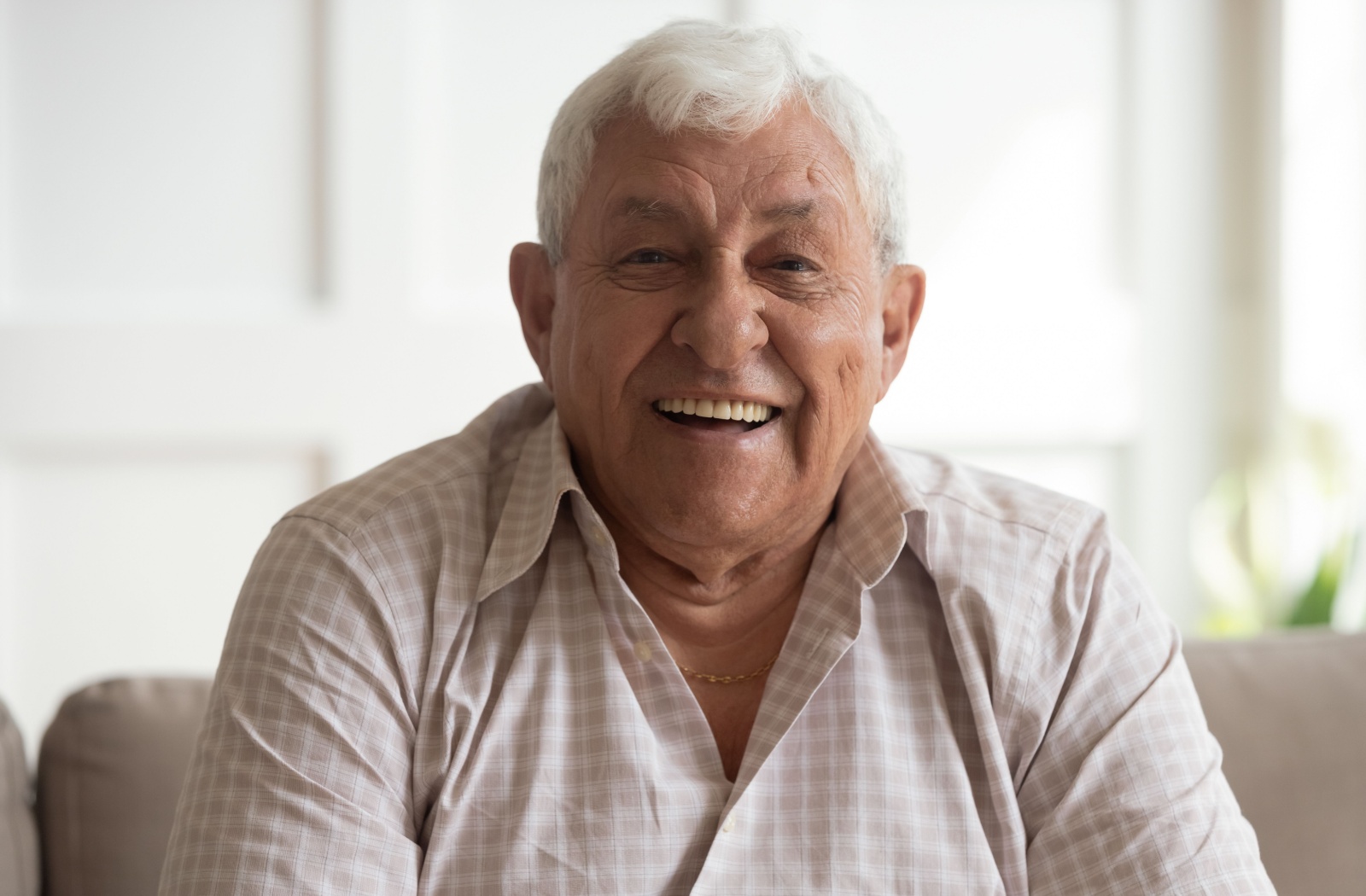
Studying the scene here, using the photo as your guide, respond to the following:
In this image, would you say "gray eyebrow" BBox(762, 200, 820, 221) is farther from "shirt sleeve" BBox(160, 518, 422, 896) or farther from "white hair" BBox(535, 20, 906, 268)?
"shirt sleeve" BBox(160, 518, 422, 896)

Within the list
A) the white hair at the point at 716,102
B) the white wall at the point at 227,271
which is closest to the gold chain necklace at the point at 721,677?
the white hair at the point at 716,102

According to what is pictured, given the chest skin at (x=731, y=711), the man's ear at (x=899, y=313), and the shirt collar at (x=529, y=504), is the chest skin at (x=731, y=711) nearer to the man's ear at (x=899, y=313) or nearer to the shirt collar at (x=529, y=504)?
the shirt collar at (x=529, y=504)

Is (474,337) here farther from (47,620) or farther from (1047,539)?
(1047,539)

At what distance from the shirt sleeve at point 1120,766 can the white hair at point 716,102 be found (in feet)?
1.39

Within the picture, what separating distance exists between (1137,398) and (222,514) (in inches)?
77.9

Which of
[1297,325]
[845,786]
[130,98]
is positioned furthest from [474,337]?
[1297,325]

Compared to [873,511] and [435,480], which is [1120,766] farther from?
[435,480]

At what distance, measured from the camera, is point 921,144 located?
2.71m

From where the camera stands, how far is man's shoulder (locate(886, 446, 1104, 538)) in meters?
1.31

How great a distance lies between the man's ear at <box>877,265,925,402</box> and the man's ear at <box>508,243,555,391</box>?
0.36 metres

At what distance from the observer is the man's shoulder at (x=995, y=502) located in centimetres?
131

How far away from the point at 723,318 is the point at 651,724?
1.28 ft

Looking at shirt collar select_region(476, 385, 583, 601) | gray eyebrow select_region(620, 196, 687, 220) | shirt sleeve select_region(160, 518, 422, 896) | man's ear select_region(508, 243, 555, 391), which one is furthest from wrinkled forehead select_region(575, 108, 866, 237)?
shirt sleeve select_region(160, 518, 422, 896)

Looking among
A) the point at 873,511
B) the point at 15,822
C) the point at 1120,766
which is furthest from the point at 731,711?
the point at 15,822
